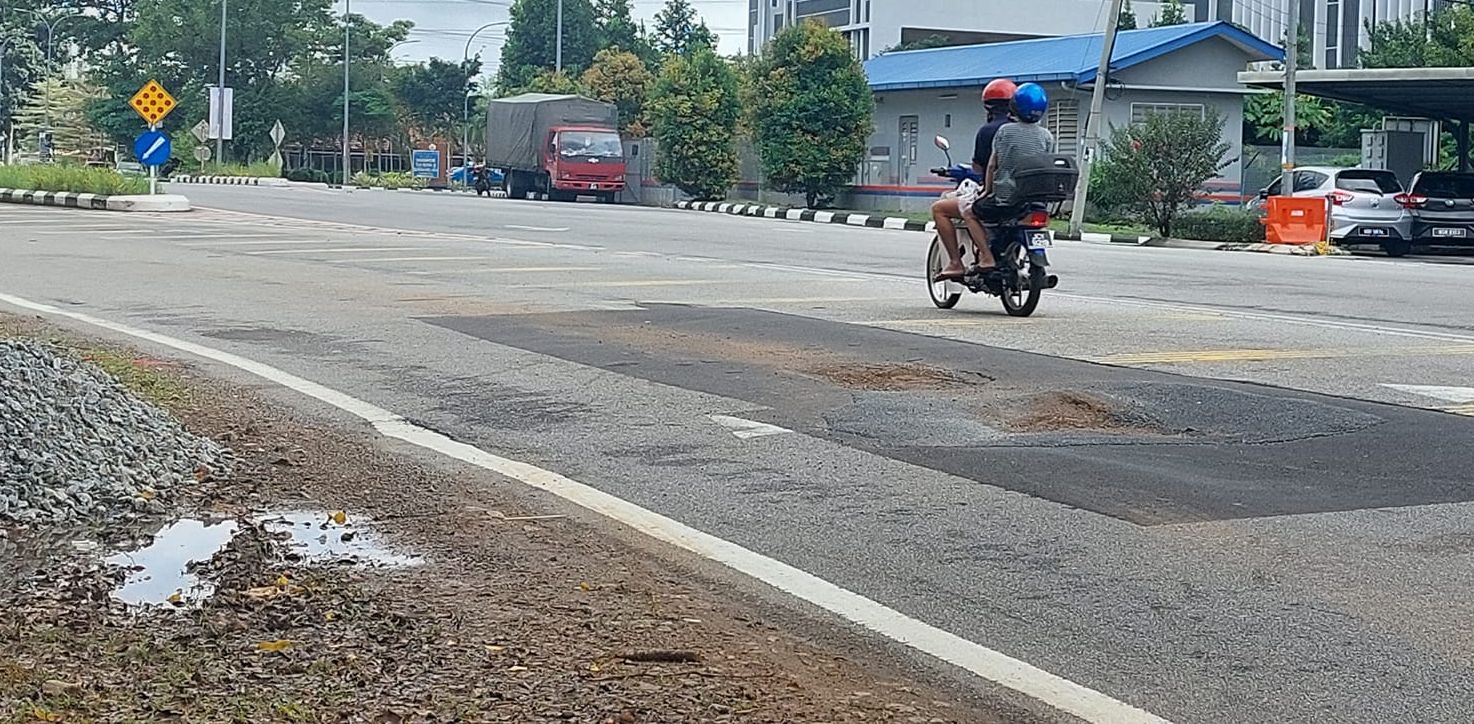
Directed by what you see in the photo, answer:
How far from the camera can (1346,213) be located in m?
29.1

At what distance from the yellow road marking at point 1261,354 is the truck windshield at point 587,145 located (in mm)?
45622

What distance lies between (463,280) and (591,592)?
37.4 ft

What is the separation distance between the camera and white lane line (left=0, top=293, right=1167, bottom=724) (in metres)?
4.45

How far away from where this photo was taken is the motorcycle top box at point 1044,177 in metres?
12.5

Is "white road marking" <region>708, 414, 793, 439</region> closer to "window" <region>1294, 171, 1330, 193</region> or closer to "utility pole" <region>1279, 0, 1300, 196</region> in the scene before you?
"utility pole" <region>1279, 0, 1300, 196</region>

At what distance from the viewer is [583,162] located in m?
55.8

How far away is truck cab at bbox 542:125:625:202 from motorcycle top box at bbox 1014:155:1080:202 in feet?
143

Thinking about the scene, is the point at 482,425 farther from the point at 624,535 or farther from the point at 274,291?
the point at 274,291

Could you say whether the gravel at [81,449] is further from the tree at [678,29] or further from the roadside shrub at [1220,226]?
the tree at [678,29]

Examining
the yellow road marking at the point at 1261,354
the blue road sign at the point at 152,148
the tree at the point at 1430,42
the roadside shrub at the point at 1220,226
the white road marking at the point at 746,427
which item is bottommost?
the white road marking at the point at 746,427

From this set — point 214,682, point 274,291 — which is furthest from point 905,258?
point 214,682

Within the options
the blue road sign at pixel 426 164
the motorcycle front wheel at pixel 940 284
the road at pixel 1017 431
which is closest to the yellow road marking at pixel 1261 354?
the road at pixel 1017 431

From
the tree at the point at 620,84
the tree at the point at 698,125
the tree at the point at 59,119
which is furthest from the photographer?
the tree at the point at 59,119

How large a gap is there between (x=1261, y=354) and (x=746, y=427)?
4.20 meters
